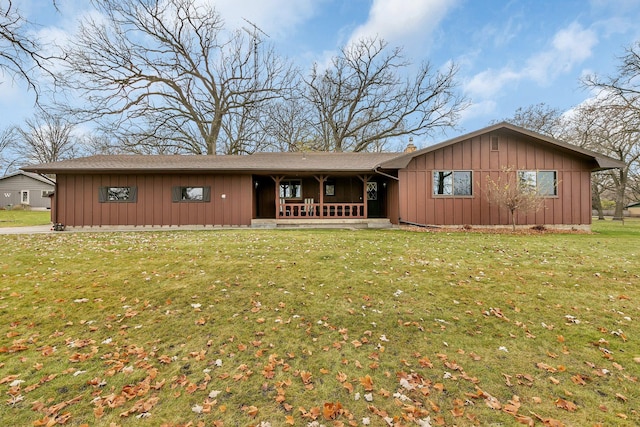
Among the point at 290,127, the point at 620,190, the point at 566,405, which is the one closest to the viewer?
the point at 566,405

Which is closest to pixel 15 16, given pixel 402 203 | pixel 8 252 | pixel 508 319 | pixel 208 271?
pixel 8 252

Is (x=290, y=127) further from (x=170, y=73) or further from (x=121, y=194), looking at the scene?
(x=121, y=194)

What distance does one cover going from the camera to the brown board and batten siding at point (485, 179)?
39.8 ft

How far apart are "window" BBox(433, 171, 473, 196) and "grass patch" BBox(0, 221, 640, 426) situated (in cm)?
688

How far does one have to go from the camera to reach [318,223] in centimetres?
1315

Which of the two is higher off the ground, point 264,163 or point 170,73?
point 170,73

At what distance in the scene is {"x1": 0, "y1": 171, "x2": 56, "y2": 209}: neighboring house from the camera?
32.4m

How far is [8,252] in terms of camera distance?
21.8ft

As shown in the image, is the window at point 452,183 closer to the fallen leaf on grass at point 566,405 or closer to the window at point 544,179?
the window at point 544,179

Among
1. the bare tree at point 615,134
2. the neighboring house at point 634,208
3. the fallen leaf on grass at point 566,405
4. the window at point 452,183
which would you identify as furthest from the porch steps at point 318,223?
the neighboring house at point 634,208

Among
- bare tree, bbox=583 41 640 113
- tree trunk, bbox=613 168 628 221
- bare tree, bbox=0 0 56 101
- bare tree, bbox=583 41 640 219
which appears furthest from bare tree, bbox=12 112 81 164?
tree trunk, bbox=613 168 628 221

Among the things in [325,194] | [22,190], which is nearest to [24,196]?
[22,190]

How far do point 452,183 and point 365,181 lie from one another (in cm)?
371

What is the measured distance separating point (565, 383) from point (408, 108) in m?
24.9
